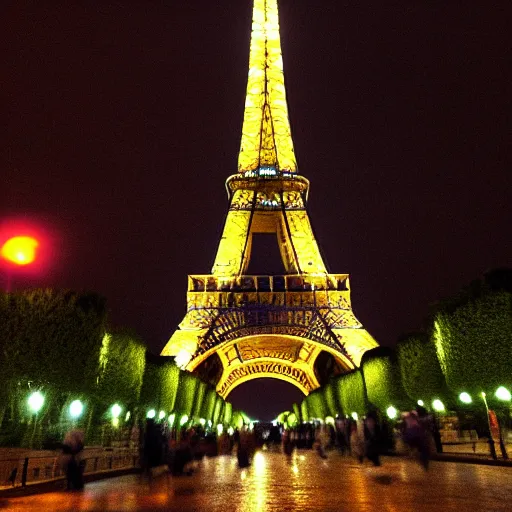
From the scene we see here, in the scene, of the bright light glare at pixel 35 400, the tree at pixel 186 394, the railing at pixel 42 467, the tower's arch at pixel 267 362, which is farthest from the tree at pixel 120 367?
the tower's arch at pixel 267 362

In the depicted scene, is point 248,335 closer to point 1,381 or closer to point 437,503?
point 1,381

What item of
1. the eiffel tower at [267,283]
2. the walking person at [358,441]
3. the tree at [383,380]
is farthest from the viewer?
the eiffel tower at [267,283]

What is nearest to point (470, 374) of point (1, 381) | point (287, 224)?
point (1, 381)

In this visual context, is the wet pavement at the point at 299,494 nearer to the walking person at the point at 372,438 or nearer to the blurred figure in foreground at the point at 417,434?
the blurred figure in foreground at the point at 417,434

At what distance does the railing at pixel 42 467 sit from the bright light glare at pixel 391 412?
16.0 m

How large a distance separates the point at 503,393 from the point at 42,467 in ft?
49.1

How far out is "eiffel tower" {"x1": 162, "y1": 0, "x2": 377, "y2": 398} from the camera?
38.3 meters

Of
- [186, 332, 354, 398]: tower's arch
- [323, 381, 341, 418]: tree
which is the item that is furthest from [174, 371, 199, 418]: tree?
[186, 332, 354, 398]: tower's arch

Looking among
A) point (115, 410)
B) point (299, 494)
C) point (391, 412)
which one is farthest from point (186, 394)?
point (299, 494)

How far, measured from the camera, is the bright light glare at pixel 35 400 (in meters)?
17.8

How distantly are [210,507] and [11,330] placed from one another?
39.9 ft

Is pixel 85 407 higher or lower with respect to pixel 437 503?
higher

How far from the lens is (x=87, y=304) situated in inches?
774

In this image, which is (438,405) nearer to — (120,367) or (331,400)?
(331,400)
